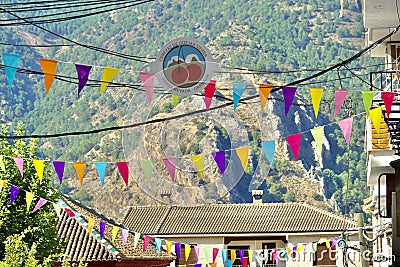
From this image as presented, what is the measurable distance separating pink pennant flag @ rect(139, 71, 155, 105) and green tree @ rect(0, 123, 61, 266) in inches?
267

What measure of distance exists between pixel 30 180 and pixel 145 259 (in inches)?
539

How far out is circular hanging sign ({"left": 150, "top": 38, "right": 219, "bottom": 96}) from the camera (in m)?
13.3

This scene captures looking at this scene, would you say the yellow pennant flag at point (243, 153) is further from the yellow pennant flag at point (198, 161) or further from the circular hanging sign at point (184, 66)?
the circular hanging sign at point (184, 66)

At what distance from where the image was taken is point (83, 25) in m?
156

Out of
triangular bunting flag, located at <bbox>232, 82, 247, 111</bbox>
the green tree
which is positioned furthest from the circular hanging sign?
the green tree

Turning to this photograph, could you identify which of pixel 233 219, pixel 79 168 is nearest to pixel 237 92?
pixel 79 168

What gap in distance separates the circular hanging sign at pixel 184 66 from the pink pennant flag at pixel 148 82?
0.73m

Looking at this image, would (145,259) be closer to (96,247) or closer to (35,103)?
(96,247)

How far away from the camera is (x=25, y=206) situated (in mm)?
19031

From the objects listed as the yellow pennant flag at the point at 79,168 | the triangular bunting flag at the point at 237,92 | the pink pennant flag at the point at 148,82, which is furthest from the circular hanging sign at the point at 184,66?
the yellow pennant flag at the point at 79,168

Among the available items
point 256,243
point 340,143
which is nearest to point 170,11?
point 340,143

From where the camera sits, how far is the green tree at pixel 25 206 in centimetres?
1873

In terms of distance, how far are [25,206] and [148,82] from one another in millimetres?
7547

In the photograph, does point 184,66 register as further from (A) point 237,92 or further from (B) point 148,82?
(A) point 237,92
